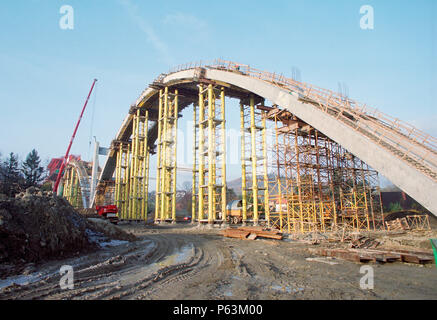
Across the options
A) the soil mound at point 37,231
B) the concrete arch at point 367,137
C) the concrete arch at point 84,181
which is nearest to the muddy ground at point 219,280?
the soil mound at point 37,231

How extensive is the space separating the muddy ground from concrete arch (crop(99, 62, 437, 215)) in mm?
3133

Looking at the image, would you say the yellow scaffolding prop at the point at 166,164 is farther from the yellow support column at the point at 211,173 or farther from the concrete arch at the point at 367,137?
the concrete arch at the point at 367,137

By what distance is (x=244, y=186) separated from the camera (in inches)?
1025

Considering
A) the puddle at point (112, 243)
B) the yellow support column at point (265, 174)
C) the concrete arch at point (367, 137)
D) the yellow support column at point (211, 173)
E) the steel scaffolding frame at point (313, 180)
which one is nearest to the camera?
the concrete arch at point (367, 137)

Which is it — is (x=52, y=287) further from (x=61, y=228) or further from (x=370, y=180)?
(x=370, y=180)

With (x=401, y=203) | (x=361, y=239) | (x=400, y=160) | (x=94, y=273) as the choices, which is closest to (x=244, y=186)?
(x=361, y=239)

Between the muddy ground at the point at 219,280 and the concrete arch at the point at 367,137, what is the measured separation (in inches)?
123

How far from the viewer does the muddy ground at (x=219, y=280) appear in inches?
203

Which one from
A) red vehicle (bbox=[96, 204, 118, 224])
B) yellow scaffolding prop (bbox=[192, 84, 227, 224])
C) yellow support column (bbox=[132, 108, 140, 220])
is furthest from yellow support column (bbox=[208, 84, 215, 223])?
yellow support column (bbox=[132, 108, 140, 220])

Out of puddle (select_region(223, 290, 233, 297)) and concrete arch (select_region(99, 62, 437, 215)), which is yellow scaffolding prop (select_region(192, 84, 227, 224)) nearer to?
concrete arch (select_region(99, 62, 437, 215))

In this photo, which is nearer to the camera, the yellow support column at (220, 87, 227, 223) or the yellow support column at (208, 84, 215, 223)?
the yellow support column at (208, 84, 215, 223)

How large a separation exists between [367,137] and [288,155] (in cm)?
1082

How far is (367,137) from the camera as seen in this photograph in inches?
482

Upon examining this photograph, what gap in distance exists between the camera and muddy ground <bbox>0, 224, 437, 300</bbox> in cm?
514
